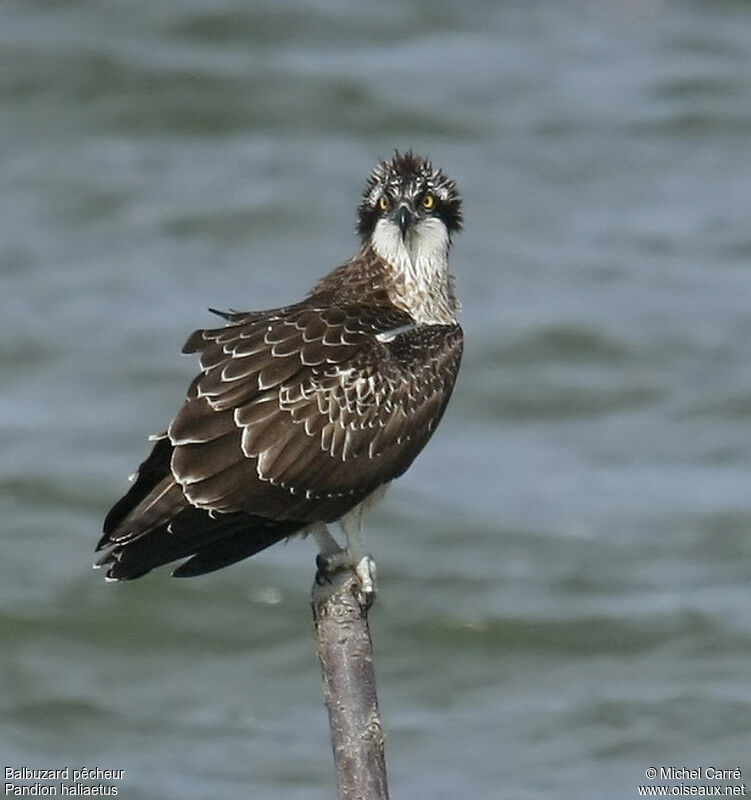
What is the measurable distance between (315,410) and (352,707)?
168 centimetres

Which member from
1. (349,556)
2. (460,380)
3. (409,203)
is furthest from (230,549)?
(460,380)

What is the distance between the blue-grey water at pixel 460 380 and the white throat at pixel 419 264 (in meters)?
5.38

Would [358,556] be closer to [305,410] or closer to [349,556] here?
[349,556]

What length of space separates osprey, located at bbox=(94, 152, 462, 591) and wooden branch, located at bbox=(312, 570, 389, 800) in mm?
585

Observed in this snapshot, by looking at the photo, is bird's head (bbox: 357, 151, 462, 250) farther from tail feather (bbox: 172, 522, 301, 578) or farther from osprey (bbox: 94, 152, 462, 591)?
tail feather (bbox: 172, 522, 301, 578)

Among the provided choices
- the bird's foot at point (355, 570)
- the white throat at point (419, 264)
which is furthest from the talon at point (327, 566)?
the white throat at point (419, 264)

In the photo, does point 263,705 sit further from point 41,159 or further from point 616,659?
point 41,159

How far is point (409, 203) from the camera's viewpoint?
10.6 metres

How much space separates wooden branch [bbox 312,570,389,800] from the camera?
8641mm

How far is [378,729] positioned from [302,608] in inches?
380

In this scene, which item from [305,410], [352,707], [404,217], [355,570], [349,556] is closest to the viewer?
[352,707]

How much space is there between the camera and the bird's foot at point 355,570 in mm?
9438

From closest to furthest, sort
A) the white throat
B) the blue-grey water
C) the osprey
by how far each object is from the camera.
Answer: the osprey, the white throat, the blue-grey water

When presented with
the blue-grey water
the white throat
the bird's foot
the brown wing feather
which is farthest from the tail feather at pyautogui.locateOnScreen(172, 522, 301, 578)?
the blue-grey water
